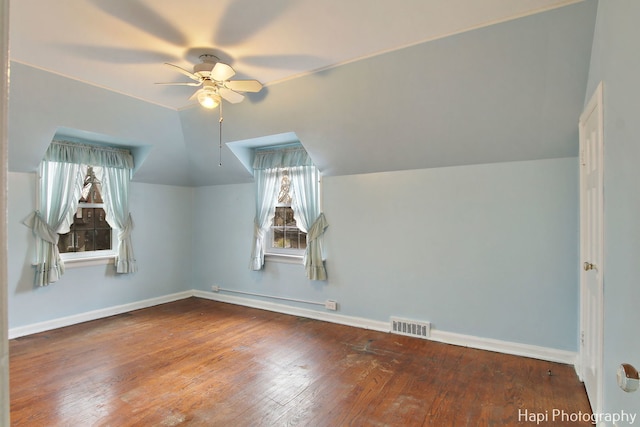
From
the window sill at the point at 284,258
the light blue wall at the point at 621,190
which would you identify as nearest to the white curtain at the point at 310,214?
the window sill at the point at 284,258

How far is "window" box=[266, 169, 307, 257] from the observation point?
4.57 meters

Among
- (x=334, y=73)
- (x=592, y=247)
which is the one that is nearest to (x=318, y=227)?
(x=334, y=73)

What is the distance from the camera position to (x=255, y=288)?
4.76 m

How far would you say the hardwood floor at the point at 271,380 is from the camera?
218 centimetres

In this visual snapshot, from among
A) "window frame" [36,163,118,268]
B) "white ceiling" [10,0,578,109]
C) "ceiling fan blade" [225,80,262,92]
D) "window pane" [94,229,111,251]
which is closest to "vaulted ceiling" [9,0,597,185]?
"white ceiling" [10,0,578,109]

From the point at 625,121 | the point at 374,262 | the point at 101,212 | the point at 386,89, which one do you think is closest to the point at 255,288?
the point at 374,262

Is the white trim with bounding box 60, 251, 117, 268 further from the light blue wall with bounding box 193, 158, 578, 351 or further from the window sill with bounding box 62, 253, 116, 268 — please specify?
the light blue wall with bounding box 193, 158, 578, 351

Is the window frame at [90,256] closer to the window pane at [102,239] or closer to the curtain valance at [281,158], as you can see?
the window pane at [102,239]

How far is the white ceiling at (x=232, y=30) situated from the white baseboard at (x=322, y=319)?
2.76 metres

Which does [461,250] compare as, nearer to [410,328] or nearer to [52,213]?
[410,328]

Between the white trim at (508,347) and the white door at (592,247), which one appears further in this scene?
the white trim at (508,347)

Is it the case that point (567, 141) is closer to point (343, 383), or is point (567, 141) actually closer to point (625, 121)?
point (625, 121)

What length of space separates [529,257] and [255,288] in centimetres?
342

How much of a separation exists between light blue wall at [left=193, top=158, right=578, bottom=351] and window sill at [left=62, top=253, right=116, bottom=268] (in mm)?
2327
